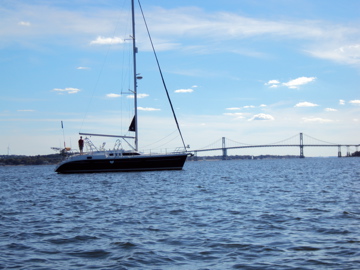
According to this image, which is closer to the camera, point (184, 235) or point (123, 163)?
point (184, 235)

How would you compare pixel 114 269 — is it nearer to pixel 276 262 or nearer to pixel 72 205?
pixel 276 262

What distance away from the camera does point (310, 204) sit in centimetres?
1806

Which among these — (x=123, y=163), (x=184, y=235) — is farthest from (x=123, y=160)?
(x=184, y=235)

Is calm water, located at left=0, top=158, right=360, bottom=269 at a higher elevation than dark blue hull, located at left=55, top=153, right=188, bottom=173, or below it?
below

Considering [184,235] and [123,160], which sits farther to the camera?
[123,160]

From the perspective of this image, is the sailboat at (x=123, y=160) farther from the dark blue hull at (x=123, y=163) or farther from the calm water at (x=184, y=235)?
the calm water at (x=184, y=235)

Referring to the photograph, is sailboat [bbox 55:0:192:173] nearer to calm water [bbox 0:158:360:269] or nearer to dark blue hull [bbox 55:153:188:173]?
dark blue hull [bbox 55:153:188:173]

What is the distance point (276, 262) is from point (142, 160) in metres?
36.5

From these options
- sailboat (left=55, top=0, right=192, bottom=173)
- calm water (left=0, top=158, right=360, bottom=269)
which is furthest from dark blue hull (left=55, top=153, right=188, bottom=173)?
calm water (left=0, top=158, right=360, bottom=269)

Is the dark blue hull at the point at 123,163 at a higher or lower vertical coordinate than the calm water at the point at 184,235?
higher

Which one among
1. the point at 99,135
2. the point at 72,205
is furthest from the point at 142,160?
the point at 72,205

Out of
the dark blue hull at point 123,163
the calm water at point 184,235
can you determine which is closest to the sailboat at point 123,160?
the dark blue hull at point 123,163

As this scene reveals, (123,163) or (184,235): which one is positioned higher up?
(123,163)

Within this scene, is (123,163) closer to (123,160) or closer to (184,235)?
(123,160)
